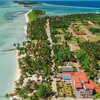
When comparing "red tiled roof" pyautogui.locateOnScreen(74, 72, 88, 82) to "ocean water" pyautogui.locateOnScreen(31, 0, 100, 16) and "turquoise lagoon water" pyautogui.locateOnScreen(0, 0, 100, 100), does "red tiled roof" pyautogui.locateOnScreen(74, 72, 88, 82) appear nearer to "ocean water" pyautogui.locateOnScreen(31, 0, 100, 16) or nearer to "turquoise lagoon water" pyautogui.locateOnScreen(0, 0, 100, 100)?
"turquoise lagoon water" pyautogui.locateOnScreen(0, 0, 100, 100)

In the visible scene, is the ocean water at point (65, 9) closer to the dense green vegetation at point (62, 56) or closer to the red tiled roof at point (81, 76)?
the dense green vegetation at point (62, 56)

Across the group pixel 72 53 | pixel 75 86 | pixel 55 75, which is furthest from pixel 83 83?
pixel 72 53

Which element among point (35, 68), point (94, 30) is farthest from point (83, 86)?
point (94, 30)

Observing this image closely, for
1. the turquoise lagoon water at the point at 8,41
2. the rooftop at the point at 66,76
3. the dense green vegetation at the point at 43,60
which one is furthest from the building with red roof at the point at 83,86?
the turquoise lagoon water at the point at 8,41

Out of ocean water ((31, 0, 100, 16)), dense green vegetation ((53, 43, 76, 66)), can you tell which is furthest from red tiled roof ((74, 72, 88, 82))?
ocean water ((31, 0, 100, 16))

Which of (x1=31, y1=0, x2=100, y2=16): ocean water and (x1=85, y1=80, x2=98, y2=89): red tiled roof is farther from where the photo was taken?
(x1=31, y1=0, x2=100, y2=16): ocean water

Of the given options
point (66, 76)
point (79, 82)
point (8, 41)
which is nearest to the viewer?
point (79, 82)

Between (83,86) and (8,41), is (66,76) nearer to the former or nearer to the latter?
(83,86)

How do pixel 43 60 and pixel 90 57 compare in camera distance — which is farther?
pixel 90 57

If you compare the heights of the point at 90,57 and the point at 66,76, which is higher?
the point at 90,57

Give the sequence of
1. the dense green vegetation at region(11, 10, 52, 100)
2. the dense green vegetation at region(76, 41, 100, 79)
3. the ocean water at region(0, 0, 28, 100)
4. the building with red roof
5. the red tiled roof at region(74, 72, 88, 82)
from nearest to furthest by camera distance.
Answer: the dense green vegetation at region(11, 10, 52, 100) < the building with red roof < the red tiled roof at region(74, 72, 88, 82) < the ocean water at region(0, 0, 28, 100) < the dense green vegetation at region(76, 41, 100, 79)
